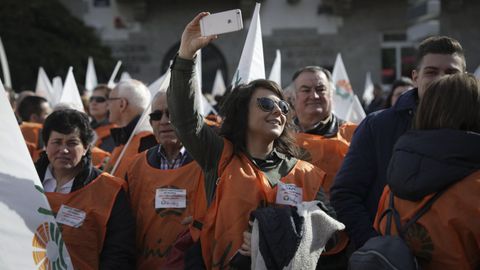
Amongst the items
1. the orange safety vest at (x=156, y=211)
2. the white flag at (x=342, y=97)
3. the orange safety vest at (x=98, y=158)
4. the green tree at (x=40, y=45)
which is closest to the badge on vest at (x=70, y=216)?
the orange safety vest at (x=156, y=211)

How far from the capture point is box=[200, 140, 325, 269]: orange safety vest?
3340mm

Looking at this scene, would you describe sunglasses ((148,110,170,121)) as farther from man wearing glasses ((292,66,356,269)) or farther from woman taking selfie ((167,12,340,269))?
woman taking selfie ((167,12,340,269))

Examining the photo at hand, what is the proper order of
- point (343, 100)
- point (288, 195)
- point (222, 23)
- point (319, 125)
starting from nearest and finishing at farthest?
point (222, 23), point (288, 195), point (319, 125), point (343, 100)

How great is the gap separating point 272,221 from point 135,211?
1.19m

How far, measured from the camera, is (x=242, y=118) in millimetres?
3641

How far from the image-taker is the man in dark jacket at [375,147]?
11.4 feet

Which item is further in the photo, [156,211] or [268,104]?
[156,211]

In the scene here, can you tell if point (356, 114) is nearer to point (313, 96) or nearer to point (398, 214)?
point (313, 96)

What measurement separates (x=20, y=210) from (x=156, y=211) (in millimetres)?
1208

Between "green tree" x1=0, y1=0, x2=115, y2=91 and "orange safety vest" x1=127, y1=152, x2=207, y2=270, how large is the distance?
1417 centimetres

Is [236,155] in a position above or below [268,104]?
below

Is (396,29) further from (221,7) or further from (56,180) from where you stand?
(56,180)

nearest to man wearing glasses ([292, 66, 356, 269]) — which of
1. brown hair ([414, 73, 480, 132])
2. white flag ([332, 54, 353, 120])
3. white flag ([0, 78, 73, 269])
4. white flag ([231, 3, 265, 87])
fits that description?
white flag ([231, 3, 265, 87])

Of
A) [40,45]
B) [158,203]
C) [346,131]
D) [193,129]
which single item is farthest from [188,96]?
[40,45]
